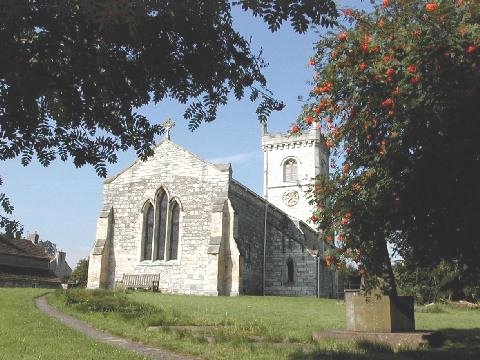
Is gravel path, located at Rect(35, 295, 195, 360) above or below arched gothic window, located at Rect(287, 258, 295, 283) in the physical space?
below

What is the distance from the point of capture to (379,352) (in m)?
8.98

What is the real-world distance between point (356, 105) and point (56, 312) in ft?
36.2

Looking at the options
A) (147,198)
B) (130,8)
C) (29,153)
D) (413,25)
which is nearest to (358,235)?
(413,25)

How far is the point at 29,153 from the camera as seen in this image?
4711 mm

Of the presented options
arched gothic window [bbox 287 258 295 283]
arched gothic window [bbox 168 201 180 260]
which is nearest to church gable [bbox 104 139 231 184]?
arched gothic window [bbox 168 201 180 260]

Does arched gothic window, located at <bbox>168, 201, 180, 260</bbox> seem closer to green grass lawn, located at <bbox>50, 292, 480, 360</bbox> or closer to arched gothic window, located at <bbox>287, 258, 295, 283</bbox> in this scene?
arched gothic window, located at <bbox>287, 258, 295, 283</bbox>

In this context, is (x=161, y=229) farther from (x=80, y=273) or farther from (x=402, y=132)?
(x=402, y=132)

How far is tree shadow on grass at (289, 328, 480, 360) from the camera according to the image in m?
8.17

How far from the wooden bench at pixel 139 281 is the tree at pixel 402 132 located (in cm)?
2189

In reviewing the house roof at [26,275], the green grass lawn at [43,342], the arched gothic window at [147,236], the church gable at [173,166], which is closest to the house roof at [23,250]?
the house roof at [26,275]

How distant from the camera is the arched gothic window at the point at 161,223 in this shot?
3098cm

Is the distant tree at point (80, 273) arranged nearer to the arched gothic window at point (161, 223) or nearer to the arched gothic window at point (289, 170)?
the arched gothic window at point (161, 223)

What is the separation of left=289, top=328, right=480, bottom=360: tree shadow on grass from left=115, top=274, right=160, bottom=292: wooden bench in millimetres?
21183

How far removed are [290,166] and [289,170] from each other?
42 centimetres
